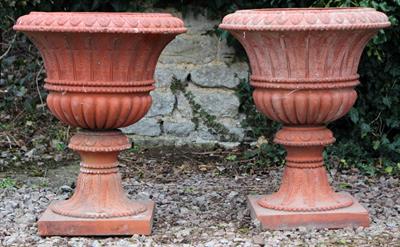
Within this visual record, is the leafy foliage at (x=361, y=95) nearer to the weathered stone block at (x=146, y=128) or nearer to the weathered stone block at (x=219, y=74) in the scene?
the weathered stone block at (x=219, y=74)

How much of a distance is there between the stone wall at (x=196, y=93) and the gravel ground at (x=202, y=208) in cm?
33

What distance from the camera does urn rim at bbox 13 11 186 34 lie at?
12.1ft

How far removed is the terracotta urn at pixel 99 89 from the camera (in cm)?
377

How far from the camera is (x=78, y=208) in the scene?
13.4 ft

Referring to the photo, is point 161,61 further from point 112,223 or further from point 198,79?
point 112,223

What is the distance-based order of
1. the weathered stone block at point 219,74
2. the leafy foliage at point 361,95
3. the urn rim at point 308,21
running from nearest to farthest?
the urn rim at point 308,21 → the leafy foliage at point 361,95 → the weathered stone block at point 219,74

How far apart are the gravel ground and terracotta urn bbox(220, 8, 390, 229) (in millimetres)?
122

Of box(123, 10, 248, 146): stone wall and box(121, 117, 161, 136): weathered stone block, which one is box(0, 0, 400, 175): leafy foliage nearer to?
box(123, 10, 248, 146): stone wall

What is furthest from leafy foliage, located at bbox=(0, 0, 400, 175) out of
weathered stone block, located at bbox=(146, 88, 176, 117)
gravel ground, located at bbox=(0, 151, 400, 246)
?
weathered stone block, located at bbox=(146, 88, 176, 117)

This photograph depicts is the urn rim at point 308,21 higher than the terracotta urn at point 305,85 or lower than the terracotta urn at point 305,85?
higher

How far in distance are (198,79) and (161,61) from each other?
0.28 metres

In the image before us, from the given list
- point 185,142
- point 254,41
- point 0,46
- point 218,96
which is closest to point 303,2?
point 218,96

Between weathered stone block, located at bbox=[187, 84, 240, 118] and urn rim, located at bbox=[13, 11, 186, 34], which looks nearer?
urn rim, located at bbox=[13, 11, 186, 34]

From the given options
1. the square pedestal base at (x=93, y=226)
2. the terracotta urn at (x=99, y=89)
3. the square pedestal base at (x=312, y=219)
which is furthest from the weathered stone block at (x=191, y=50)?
the square pedestal base at (x=93, y=226)
